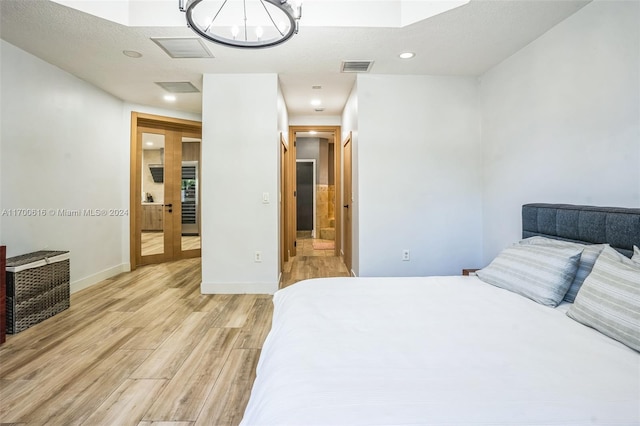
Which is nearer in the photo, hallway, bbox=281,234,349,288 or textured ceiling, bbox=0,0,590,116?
textured ceiling, bbox=0,0,590,116

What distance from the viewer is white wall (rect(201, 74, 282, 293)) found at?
334cm

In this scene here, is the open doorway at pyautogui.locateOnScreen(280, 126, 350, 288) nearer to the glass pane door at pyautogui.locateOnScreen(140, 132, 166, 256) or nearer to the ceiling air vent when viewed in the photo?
the ceiling air vent

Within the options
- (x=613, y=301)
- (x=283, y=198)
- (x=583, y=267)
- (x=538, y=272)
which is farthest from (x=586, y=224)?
(x=283, y=198)

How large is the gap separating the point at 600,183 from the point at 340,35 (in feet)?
7.33

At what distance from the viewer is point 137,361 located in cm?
195

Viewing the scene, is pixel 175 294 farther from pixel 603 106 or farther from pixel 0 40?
pixel 603 106

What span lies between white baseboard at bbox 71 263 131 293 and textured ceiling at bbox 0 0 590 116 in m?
2.43

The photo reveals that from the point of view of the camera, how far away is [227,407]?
1.52 metres

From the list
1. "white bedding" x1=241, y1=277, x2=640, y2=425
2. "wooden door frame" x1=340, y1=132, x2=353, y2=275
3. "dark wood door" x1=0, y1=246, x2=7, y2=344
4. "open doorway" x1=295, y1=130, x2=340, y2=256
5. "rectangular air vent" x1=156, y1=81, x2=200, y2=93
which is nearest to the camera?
"white bedding" x1=241, y1=277, x2=640, y2=425

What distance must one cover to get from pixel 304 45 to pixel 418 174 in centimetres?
181

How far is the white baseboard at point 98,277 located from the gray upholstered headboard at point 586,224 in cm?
476

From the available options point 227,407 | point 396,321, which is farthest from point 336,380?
point 227,407

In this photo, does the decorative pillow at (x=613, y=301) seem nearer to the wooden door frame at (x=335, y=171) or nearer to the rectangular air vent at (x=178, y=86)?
the wooden door frame at (x=335, y=171)

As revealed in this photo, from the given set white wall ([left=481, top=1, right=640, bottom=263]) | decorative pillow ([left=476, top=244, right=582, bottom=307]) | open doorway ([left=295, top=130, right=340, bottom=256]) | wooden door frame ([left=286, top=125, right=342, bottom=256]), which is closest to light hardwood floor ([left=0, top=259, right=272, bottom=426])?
decorative pillow ([left=476, top=244, right=582, bottom=307])
